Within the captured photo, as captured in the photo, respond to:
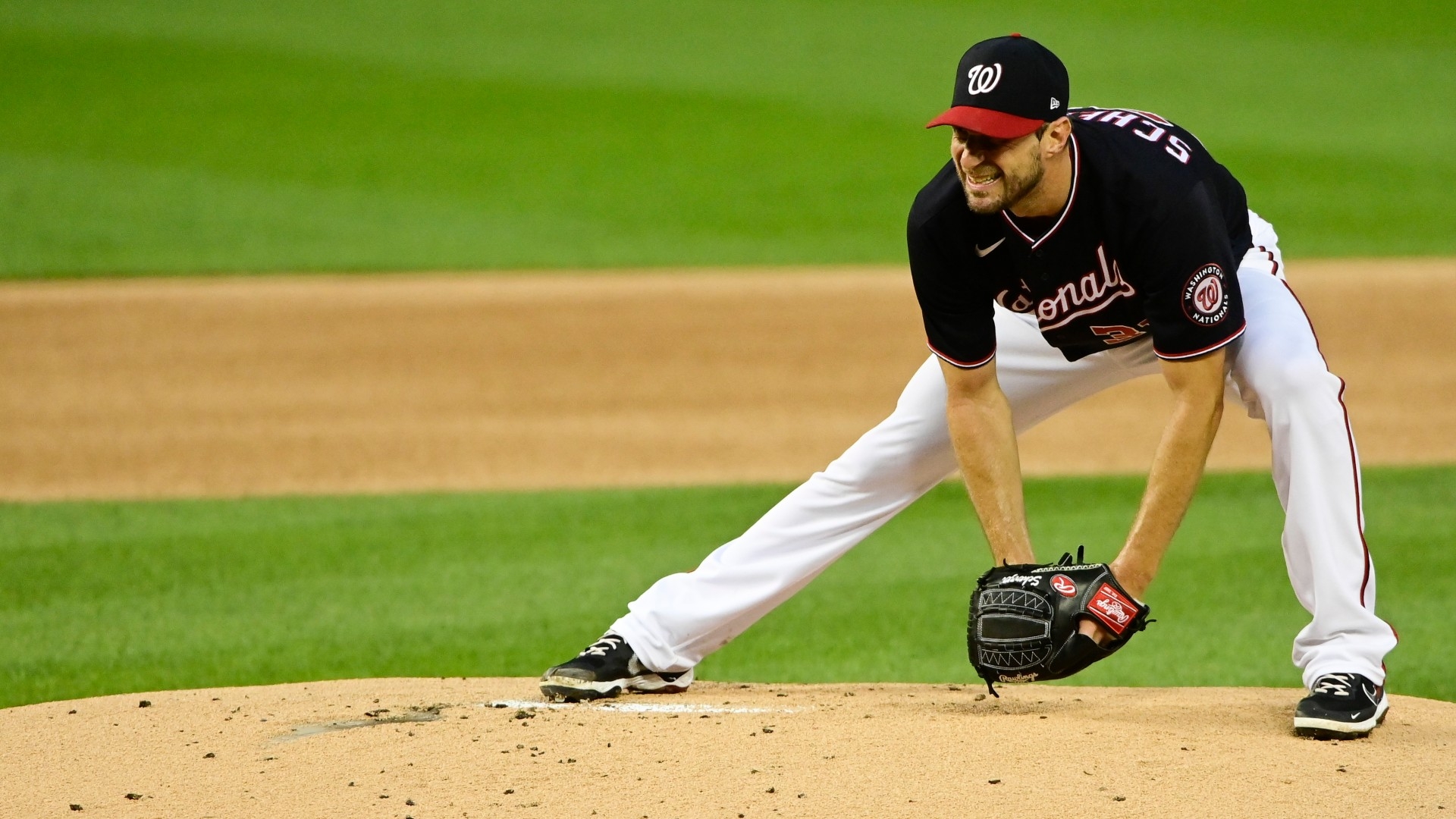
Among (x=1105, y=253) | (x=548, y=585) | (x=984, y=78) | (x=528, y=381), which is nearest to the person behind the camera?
(x=984, y=78)

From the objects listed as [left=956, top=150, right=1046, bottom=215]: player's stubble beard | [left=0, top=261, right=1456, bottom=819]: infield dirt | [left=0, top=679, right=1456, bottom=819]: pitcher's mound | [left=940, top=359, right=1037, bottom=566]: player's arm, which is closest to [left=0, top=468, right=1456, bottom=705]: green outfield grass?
[left=0, top=261, right=1456, bottom=819]: infield dirt

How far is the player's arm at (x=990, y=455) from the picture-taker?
384 cm

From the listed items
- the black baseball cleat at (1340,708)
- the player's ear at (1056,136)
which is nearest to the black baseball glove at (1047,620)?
the black baseball cleat at (1340,708)

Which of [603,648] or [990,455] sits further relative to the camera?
[603,648]

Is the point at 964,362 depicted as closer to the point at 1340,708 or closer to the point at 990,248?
the point at 990,248

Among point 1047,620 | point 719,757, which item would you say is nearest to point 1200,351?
point 1047,620

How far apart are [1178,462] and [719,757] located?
1.19 meters

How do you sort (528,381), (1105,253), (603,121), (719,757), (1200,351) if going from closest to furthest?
(719,757), (1200,351), (1105,253), (528,381), (603,121)

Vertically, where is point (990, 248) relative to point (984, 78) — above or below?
below

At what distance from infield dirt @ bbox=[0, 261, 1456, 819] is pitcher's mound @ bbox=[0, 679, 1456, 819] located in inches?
0.4

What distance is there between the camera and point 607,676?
414cm

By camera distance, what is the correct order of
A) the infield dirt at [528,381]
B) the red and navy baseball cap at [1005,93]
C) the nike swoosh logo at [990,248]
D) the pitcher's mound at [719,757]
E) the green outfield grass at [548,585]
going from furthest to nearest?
the infield dirt at [528,381], the green outfield grass at [548,585], the nike swoosh logo at [990,248], the red and navy baseball cap at [1005,93], the pitcher's mound at [719,757]

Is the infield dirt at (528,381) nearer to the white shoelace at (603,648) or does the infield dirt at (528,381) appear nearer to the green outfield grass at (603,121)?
the green outfield grass at (603,121)

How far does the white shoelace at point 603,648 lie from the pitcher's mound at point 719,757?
131mm
